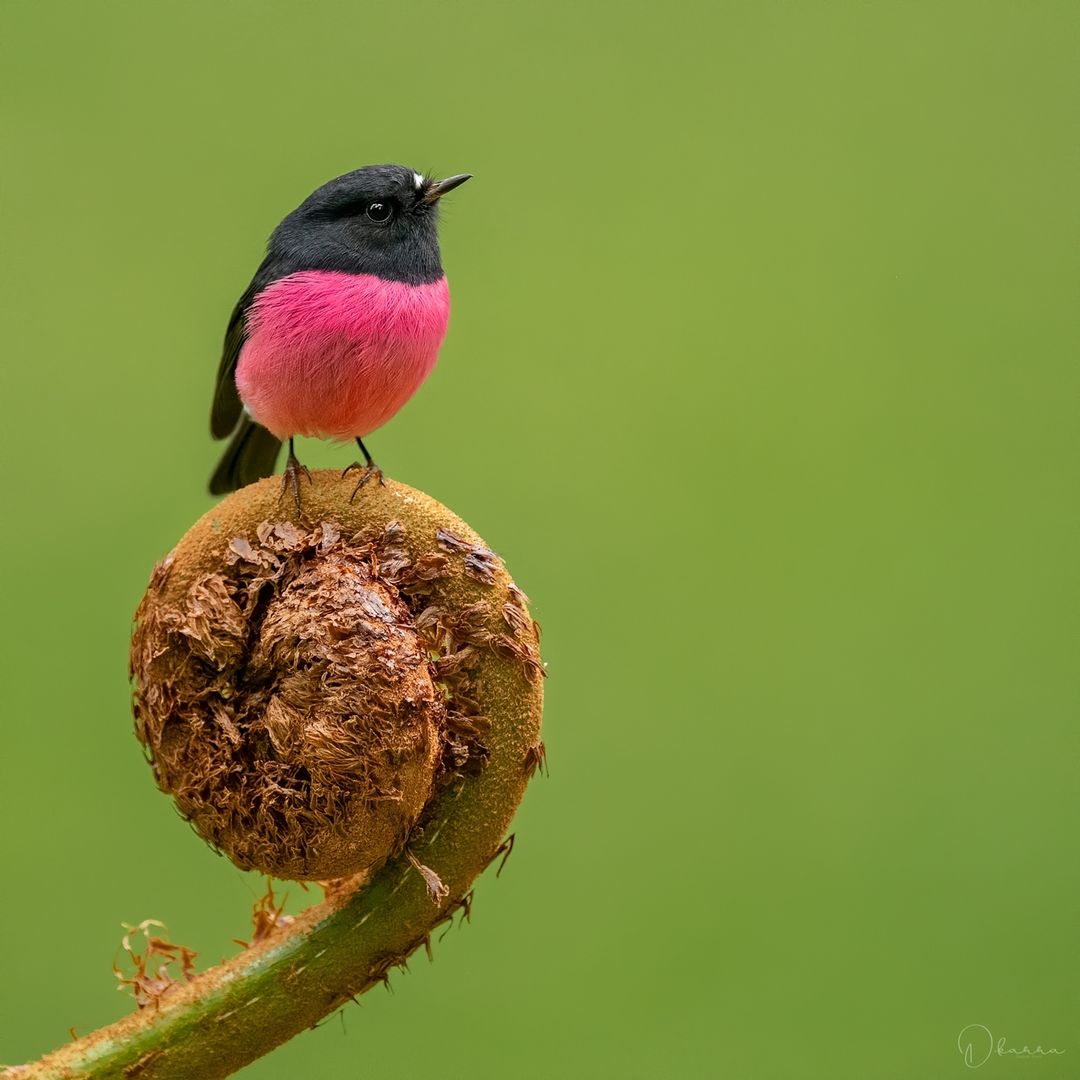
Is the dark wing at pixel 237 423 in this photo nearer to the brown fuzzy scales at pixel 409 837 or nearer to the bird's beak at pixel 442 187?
the bird's beak at pixel 442 187

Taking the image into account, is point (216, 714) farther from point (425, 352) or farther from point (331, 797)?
point (425, 352)

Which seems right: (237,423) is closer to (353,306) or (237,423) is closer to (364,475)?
(353,306)

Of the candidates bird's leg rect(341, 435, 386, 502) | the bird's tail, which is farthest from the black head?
the bird's tail

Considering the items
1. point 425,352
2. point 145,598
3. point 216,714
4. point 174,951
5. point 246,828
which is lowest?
point 174,951

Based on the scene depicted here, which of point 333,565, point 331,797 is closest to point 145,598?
point 333,565

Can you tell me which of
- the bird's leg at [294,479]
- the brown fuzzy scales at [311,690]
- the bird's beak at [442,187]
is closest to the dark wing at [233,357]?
the bird's beak at [442,187]

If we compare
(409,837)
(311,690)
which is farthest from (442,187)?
(409,837)
